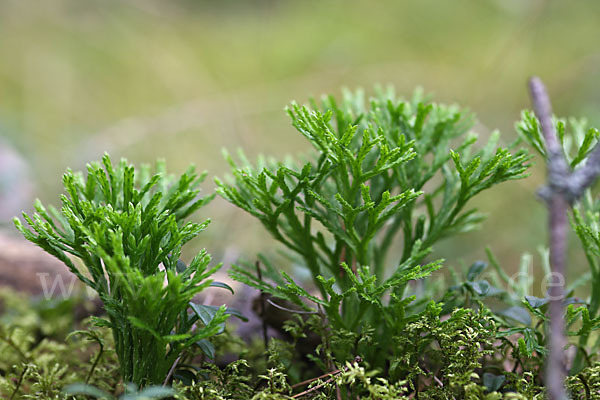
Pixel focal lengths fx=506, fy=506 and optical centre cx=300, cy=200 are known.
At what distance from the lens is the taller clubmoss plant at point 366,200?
1.04m

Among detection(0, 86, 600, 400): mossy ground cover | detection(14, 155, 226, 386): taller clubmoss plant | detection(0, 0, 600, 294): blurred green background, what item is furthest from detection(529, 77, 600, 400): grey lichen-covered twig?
detection(0, 0, 600, 294): blurred green background

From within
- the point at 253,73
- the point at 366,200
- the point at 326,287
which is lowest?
the point at 326,287

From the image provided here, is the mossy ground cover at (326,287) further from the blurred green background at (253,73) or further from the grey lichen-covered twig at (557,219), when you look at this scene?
the blurred green background at (253,73)

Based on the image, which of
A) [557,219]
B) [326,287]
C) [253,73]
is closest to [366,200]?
[326,287]

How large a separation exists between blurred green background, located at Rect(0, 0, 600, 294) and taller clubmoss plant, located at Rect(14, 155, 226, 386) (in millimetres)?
1660

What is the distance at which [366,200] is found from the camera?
1.01 metres

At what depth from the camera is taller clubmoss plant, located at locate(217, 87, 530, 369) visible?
104 cm

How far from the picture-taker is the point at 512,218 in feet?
9.81

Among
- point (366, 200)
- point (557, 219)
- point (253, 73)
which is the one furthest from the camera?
point (253, 73)

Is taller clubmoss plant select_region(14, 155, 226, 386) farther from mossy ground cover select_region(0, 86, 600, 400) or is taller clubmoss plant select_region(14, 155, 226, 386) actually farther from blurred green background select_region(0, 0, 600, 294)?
blurred green background select_region(0, 0, 600, 294)

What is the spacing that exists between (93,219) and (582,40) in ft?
14.3

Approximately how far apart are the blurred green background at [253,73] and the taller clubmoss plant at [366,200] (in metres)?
1.58

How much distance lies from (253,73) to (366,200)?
157 inches

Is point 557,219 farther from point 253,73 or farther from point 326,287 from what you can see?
point 253,73
